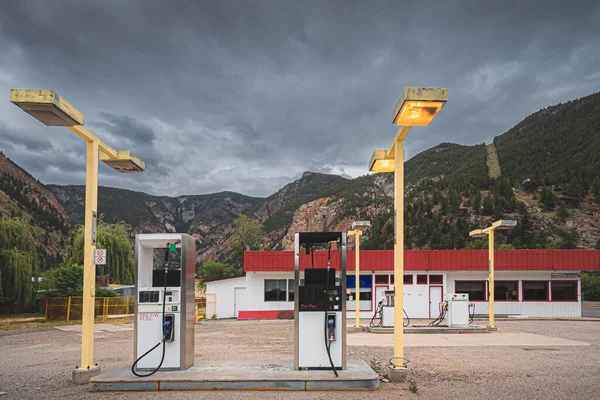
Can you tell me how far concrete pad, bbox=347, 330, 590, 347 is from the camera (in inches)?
624

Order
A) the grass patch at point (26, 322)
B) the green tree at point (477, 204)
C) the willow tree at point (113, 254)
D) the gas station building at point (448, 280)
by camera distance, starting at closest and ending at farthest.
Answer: the grass patch at point (26, 322) → the gas station building at point (448, 280) → the willow tree at point (113, 254) → the green tree at point (477, 204)

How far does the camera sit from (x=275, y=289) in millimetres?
32469

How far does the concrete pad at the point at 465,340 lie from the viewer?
1585cm

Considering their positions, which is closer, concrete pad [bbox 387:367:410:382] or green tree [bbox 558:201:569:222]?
concrete pad [bbox 387:367:410:382]

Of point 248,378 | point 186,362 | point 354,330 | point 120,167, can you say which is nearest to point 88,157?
point 120,167

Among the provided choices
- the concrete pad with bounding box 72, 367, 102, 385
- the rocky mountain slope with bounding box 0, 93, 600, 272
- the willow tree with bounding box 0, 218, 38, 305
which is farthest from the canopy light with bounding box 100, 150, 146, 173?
the rocky mountain slope with bounding box 0, 93, 600, 272

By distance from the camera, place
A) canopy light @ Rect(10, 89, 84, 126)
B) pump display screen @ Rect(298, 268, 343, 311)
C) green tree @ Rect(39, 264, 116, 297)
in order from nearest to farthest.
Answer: canopy light @ Rect(10, 89, 84, 126) < pump display screen @ Rect(298, 268, 343, 311) < green tree @ Rect(39, 264, 116, 297)

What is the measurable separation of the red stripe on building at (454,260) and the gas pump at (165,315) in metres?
20.9

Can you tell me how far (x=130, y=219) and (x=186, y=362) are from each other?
604 ft

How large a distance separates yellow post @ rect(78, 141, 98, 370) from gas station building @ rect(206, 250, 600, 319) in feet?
70.3

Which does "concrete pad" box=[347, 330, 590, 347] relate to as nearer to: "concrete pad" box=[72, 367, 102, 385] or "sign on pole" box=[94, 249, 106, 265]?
"concrete pad" box=[72, 367, 102, 385]

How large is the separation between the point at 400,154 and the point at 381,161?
1.07 metres

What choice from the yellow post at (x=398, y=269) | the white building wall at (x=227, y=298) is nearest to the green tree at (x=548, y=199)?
the white building wall at (x=227, y=298)

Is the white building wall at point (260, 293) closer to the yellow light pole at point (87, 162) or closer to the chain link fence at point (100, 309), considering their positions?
the chain link fence at point (100, 309)
